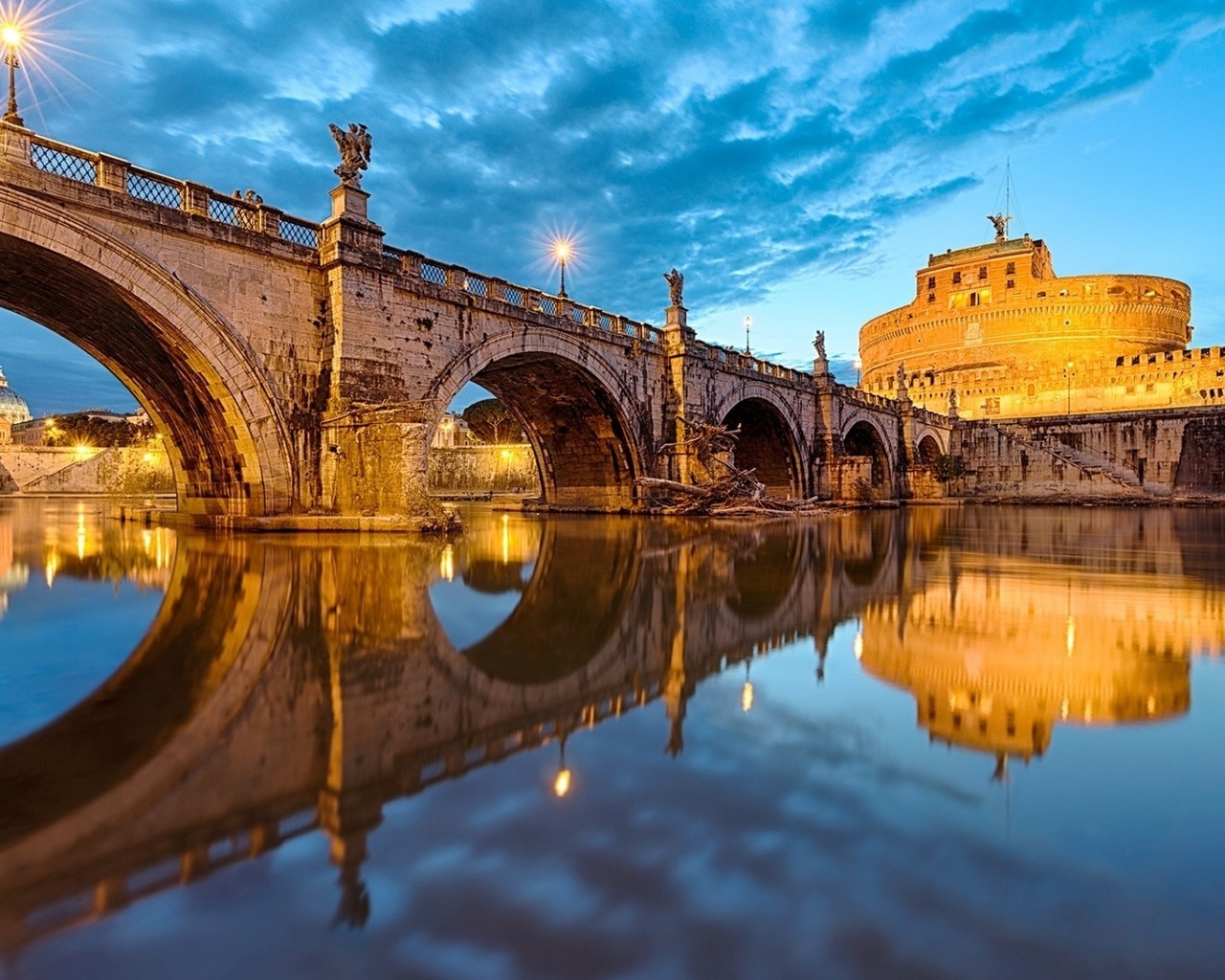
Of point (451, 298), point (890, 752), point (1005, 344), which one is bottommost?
point (890, 752)

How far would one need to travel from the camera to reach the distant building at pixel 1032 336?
5538 cm

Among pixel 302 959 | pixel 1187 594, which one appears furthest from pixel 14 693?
pixel 1187 594

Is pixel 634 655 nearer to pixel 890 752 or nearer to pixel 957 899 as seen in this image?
pixel 890 752

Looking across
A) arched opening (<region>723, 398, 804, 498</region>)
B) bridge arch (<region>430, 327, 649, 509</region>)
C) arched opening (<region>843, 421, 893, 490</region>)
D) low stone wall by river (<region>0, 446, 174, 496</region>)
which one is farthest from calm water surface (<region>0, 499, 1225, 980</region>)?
low stone wall by river (<region>0, 446, 174, 496</region>)

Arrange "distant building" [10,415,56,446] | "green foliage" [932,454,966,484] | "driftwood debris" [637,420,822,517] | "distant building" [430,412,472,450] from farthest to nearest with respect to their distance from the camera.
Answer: "distant building" [10,415,56,446], "distant building" [430,412,472,450], "green foliage" [932,454,966,484], "driftwood debris" [637,420,822,517]

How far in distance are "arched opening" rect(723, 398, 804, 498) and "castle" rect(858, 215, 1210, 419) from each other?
33.4m

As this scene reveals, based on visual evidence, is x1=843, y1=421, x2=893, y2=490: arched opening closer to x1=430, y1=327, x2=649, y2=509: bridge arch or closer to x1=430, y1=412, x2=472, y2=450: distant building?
x1=430, y1=327, x2=649, y2=509: bridge arch

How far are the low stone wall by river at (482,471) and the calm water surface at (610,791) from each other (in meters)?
38.0

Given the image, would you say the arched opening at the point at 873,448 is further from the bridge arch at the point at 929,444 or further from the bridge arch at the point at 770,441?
the bridge arch at the point at 770,441

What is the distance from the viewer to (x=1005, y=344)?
209 ft

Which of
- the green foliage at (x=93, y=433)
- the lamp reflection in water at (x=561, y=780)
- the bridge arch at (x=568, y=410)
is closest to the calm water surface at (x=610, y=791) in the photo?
the lamp reflection in water at (x=561, y=780)

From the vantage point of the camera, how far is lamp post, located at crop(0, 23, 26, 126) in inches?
409

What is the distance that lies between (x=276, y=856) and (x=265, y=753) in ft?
2.73

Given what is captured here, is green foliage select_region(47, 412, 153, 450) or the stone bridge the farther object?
green foliage select_region(47, 412, 153, 450)
